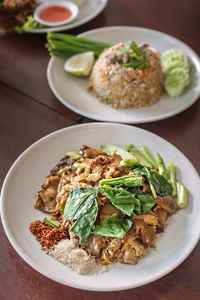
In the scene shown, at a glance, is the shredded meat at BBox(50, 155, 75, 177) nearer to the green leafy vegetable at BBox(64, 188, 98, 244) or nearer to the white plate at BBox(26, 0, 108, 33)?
the green leafy vegetable at BBox(64, 188, 98, 244)

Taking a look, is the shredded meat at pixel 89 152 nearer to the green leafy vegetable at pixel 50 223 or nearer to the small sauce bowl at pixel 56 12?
the green leafy vegetable at pixel 50 223

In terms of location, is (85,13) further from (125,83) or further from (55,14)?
(125,83)

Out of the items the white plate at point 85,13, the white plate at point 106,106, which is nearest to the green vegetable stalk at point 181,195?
the white plate at point 106,106

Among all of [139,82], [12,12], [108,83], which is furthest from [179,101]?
[12,12]

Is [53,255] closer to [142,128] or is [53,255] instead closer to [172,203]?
[172,203]

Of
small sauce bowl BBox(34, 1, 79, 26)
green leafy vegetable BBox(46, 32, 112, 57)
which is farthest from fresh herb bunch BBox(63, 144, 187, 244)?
small sauce bowl BBox(34, 1, 79, 26)

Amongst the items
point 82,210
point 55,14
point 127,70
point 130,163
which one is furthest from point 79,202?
point 55,14
